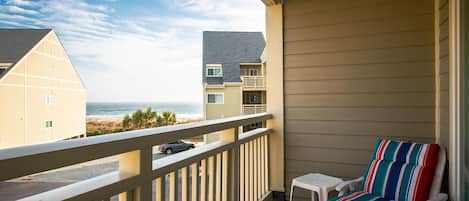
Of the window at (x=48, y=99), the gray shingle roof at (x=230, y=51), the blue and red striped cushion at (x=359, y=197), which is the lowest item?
the blue and red striped cushion at (x=359, y=197)

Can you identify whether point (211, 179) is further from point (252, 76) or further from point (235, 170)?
point (252, 76)

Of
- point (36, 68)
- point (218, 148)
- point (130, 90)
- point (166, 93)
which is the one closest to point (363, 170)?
point (218, 148)

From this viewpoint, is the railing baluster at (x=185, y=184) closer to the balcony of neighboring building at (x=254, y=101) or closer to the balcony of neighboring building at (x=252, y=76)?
the balcony of neighboring building at (x=252, y=76)

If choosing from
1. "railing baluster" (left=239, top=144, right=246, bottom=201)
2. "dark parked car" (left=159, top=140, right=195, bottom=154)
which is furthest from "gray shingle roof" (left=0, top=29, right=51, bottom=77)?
"railing baluster" (left=239, top=144, right=246, bottom=201)

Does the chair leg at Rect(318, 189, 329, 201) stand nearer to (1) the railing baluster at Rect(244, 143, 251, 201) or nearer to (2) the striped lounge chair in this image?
(2) the striped lounge chair

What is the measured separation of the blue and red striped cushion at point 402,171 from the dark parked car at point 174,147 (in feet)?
4.73

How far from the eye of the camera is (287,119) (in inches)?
121

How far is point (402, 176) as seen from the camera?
2.15m

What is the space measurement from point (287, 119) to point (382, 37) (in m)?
1.17

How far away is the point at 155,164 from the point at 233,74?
10.6 meters

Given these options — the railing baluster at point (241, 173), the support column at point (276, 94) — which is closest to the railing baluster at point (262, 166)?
the support column at point (276, 94)

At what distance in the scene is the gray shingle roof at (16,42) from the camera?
9.09 feet

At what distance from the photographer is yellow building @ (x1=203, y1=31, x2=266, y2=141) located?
11.4 meters

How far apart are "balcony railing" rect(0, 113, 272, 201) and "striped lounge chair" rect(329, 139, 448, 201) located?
782mm
